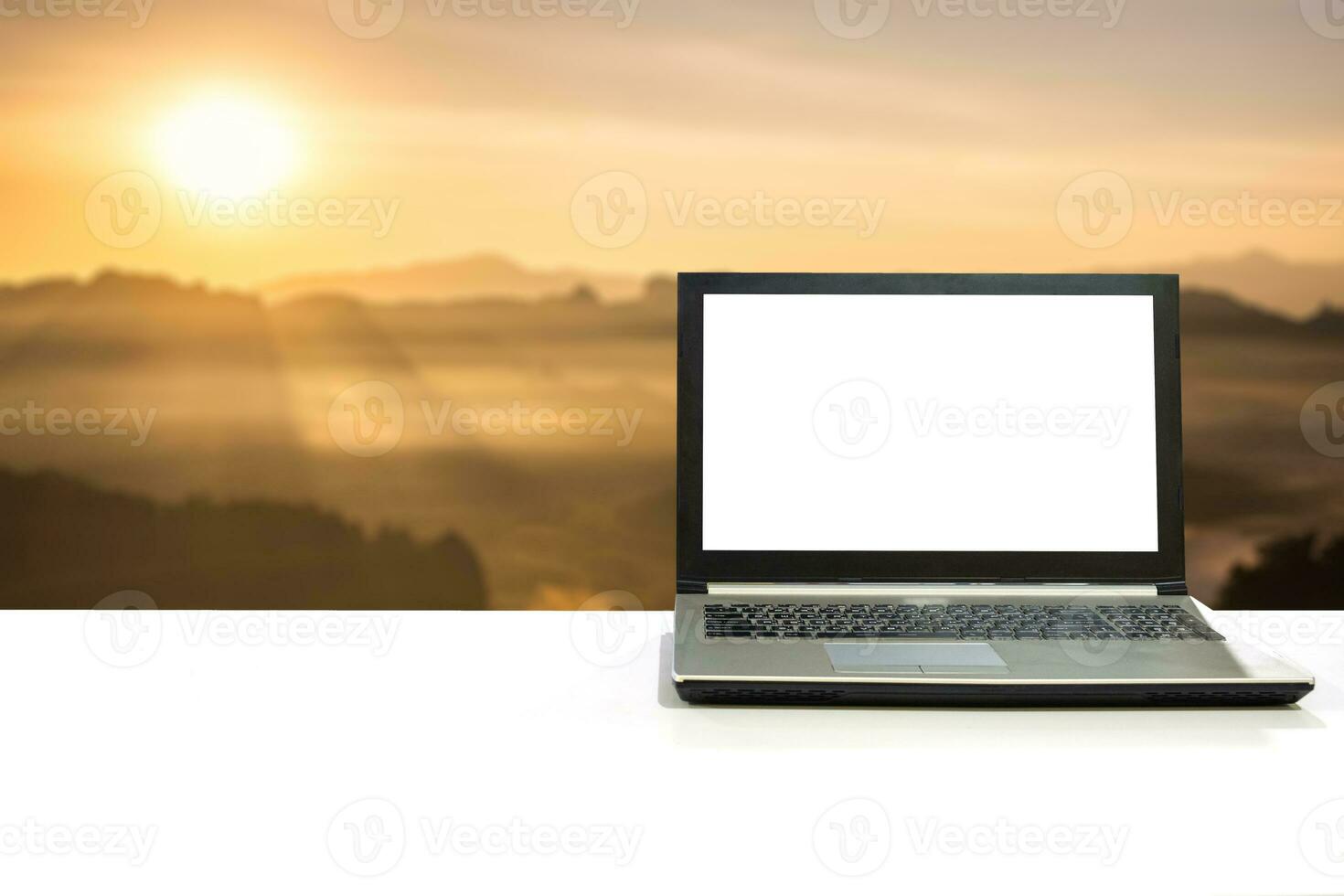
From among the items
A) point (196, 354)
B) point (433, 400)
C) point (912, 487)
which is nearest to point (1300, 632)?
point (912, 487)

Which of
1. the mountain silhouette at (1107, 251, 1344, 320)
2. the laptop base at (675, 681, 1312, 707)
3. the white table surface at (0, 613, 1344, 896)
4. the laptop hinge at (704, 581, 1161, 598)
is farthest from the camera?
the mountain silhouette at (1107, 251, 1344, 320)

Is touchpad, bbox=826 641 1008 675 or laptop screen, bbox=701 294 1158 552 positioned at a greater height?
laptop screen, bbox=701 294 1158 552

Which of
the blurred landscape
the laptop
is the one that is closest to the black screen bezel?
the laptop

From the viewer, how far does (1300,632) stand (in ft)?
3.23

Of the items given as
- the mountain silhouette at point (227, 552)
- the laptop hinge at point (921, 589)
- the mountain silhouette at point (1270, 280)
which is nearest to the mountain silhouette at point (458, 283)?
the mountain silhouette at point (227, 552)

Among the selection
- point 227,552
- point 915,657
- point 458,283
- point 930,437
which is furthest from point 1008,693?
point 227,552

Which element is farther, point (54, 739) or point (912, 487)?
point (912, 487)

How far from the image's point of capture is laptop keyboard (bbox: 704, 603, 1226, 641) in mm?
821

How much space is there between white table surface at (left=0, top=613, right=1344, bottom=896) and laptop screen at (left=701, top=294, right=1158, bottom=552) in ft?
0.79

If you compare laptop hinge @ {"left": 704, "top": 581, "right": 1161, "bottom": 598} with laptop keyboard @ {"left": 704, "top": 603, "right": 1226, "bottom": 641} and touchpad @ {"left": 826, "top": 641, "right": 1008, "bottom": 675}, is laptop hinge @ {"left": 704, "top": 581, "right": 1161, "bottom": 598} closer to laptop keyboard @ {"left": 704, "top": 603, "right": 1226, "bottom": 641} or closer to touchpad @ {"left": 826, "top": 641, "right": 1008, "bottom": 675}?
laptop keyboard @ {"left": 704, "top": 603, "right": 1226, "bottom": 641}

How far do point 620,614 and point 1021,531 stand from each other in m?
0.45

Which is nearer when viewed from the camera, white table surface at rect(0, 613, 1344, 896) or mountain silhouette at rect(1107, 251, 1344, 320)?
white table surface at rect(0, 613, 1344, 896)

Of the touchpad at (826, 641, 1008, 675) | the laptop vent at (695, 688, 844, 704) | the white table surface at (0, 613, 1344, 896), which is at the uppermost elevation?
the touchpad at (826, 641, 1008, 675)

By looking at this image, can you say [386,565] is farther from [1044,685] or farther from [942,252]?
[1044,685]
